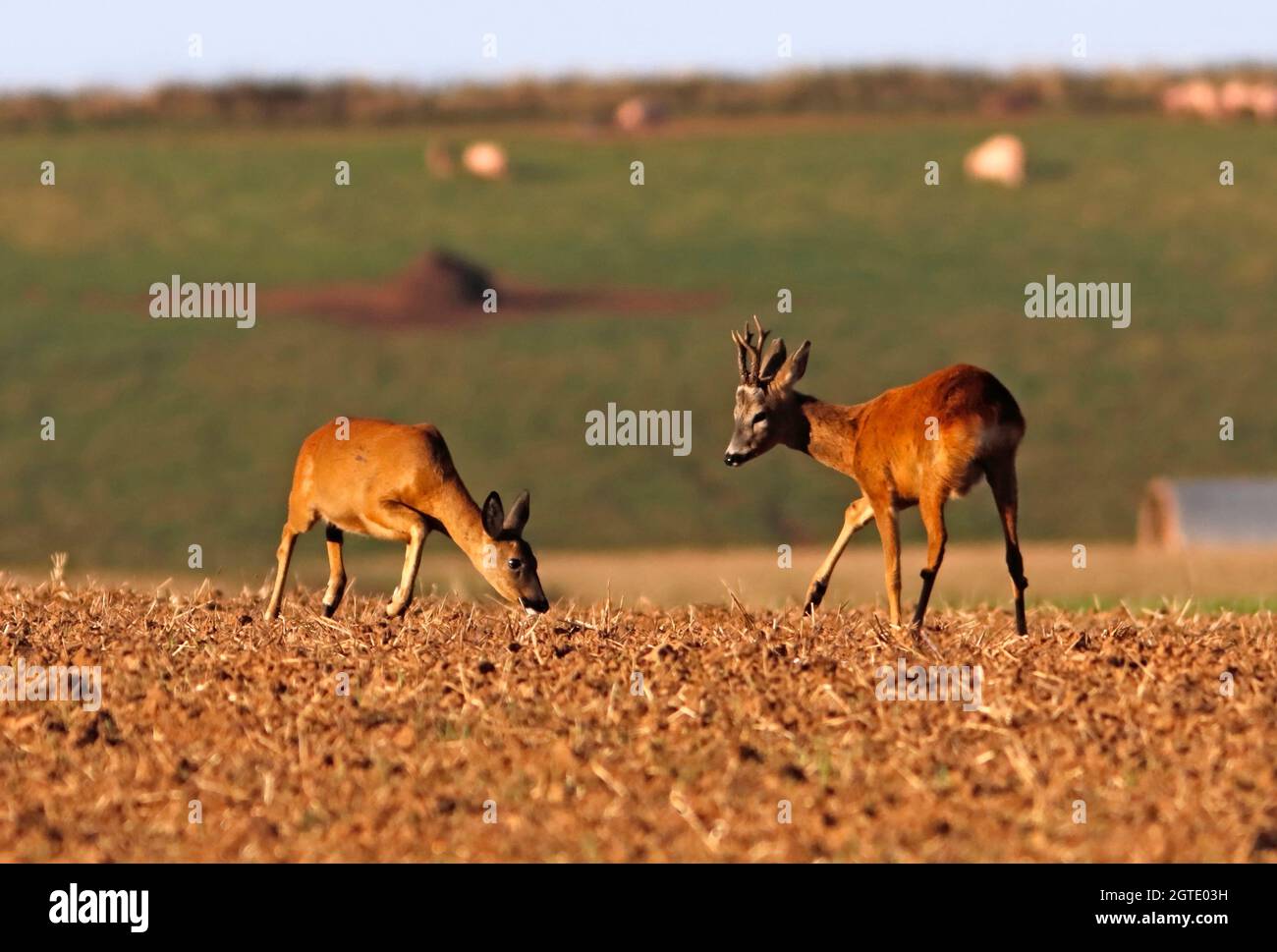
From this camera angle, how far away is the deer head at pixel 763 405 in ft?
51.6

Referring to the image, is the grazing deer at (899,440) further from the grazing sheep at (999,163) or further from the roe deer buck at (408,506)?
the grazing sheep at (999,163)

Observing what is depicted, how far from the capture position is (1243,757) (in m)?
10.8

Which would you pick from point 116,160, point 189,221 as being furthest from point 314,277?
point 116,160

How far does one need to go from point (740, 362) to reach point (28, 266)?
44.1 m

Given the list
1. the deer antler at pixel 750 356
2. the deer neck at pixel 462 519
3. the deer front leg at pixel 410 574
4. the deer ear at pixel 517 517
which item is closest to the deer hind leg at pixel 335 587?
the deer front leg at pixel 410 574

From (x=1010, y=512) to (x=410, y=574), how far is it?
13.2 feet

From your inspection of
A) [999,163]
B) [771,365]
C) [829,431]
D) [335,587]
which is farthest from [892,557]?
[999,163]

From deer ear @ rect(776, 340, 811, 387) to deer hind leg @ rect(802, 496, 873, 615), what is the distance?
40.3 inches

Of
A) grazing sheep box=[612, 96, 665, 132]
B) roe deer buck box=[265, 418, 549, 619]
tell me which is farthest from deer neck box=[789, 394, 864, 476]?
grazing sheep box=[612, 96, 665, 132]

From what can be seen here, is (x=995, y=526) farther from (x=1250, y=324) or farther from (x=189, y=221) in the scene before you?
(x=189, y=221)

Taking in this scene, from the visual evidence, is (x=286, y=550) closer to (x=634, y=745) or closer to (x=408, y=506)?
(x=408, y=506)

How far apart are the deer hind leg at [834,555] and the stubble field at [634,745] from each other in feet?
2.20

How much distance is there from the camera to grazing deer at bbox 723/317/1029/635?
1412cm

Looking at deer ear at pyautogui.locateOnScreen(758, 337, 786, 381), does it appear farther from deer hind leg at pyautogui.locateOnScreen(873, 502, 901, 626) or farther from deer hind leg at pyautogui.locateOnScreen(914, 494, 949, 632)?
deer hind leg at pyautogui.locateOnScreen(914, 494, 949, 632)
